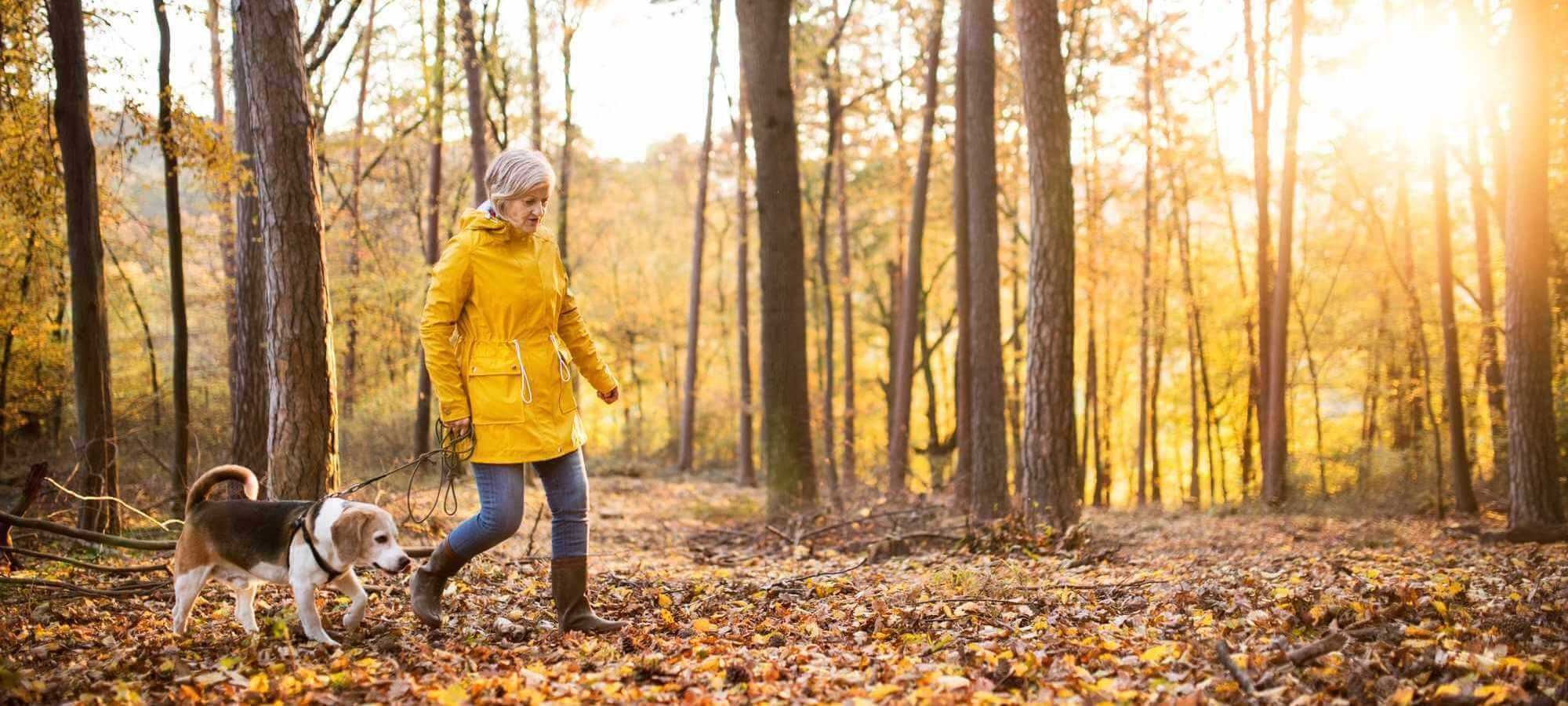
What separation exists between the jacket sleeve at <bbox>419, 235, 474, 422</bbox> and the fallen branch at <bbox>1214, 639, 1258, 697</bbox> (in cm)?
323

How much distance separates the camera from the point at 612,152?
28.6 meters

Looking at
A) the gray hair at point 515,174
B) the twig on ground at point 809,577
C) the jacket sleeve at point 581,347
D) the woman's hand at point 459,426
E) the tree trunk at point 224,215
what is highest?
the tree trunk at point 224,215

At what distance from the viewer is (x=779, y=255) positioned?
36.6 ft

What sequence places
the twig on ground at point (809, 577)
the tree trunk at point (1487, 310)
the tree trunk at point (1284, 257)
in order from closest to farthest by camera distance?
the twig on ground at point (809, 577), the tree trunk at point (1487, 310), the tree trunk at point (1284, 257)

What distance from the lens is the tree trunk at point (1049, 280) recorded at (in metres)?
8.85

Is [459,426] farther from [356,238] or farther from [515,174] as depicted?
[356,238]

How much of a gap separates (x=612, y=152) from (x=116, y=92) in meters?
20.5

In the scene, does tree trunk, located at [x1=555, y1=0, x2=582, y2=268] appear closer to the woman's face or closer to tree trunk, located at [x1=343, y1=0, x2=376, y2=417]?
tree trunk, located at [x1=343, y1=0, x2=376, y2=417]

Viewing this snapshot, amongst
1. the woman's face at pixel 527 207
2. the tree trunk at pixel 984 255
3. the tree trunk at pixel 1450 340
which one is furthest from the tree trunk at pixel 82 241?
the tree trunk at pixel 1450 340

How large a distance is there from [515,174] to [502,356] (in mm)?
789

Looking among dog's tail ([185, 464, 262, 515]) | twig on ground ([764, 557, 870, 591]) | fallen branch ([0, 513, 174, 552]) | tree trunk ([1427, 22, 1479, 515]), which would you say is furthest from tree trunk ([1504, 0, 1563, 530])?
fallen branch ([0, 513, 174, 552])

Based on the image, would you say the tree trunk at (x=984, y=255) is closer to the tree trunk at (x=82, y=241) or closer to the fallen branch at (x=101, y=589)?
the fallen branch at (x=101, y=589)

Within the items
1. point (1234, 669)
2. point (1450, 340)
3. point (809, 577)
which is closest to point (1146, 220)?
point (1450, 340)

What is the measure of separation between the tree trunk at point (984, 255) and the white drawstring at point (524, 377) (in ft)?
24.0
